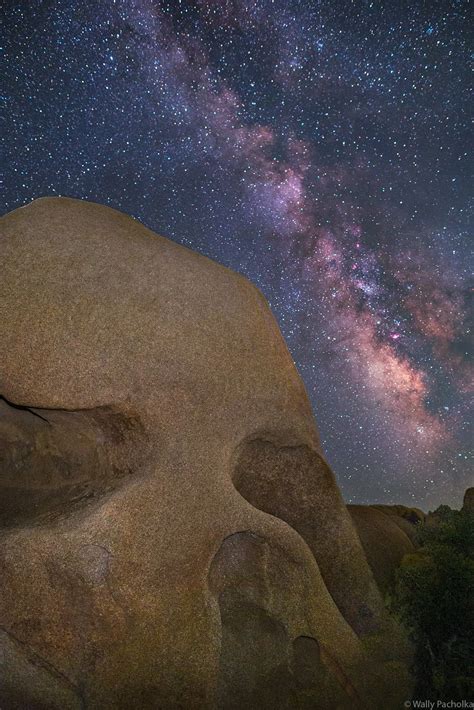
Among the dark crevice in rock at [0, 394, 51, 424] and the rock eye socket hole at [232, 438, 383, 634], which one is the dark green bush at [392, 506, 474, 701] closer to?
the rock eye socket hole at [232, 438, 383, 634]

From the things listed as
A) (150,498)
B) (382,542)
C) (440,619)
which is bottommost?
(440,619)

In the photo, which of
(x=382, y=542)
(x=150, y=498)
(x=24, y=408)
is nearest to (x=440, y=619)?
(x=382, y=542)

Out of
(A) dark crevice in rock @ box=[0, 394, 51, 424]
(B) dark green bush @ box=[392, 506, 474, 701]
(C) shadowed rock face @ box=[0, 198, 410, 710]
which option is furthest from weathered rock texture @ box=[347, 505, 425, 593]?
(A) dark crevice in rock @ box=[0, 394, 51, 424]

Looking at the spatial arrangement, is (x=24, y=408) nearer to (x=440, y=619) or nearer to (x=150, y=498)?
(x=150, y=498)

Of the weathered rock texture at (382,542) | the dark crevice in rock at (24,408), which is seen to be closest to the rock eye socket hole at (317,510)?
the weathered rock texture at (382,542)

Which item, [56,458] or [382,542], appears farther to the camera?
[382,542]

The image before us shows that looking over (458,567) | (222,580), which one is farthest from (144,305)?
(458,567)

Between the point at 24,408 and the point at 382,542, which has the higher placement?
the point at 382,542

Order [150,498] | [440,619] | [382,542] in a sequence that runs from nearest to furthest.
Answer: [150,498]
[440,619]
[382,542]

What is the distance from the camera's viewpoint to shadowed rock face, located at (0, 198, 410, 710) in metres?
5.34

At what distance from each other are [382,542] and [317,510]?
22.5ft

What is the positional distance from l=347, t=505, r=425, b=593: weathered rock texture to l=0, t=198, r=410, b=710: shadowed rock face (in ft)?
15.3

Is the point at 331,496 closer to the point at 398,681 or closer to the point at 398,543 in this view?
the point at 398,681

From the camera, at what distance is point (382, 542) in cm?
1372
